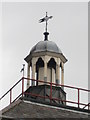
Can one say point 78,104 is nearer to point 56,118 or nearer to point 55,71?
point 56,118

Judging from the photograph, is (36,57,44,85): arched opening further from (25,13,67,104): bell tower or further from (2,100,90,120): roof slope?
(2,100,90,120): roof slope

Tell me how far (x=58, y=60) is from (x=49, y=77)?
3.26 feet

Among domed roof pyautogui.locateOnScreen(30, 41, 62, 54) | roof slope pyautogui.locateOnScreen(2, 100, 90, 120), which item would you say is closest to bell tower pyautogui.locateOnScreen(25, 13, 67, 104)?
domed roof pyautogui.locateOnScreen(30, 41, 62, 54)

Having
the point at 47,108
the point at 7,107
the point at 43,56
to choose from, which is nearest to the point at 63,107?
the point at 47,108

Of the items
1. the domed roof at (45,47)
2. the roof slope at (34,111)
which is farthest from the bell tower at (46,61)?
the roof slope at (34,111)

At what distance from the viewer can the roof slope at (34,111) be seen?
25688 mm

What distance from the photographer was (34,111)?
1033 inches

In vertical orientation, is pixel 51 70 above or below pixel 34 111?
above

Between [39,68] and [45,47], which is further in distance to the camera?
[39,68]

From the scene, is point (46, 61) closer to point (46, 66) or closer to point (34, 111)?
point (46, 66)

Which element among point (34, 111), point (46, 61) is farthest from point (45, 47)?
point (34, 111)

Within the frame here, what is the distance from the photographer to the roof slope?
25.7 m

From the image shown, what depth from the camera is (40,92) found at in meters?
29.8

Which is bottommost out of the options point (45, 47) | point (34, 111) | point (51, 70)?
point (34, 111)
